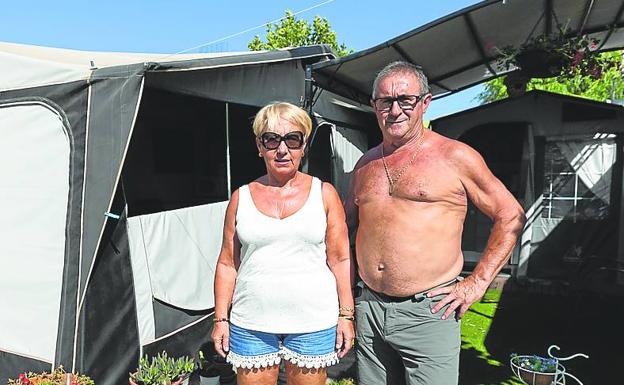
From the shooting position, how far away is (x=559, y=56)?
3529 mm

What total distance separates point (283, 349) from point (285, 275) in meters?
0.29

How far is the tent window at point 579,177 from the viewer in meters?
5.36

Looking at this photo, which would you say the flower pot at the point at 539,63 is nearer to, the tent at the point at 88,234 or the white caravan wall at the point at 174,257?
the tent at the point at 88,234

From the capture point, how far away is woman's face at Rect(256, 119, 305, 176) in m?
1.64

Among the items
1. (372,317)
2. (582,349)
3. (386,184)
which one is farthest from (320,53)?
(582,349)

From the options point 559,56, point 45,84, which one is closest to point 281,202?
point 45,84

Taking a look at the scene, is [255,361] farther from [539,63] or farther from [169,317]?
[539,63]

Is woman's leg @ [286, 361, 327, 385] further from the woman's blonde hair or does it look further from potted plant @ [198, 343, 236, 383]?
potted plant @ [198, 343, 236, 383]

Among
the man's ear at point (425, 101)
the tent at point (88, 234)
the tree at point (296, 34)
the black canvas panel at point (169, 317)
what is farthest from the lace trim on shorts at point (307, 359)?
the tree at point (296, 34)

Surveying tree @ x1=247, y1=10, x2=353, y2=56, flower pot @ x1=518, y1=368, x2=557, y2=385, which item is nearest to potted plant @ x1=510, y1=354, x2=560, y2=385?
flower pot @ x1=518, y1=368, x2=557, y2=385

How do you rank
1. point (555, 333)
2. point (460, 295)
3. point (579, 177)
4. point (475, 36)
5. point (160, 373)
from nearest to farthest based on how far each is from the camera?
point (460, 295)
point (160, 373)
point (475, 36)
point (555, 333)
point (579, 177)

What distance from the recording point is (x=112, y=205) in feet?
8.06

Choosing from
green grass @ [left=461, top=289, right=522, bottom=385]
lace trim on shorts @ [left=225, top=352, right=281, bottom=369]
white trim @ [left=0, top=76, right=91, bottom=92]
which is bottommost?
green grass @ [left=461, top=289, right=522, bottom=385]

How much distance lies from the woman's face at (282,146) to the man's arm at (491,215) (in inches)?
22.5
